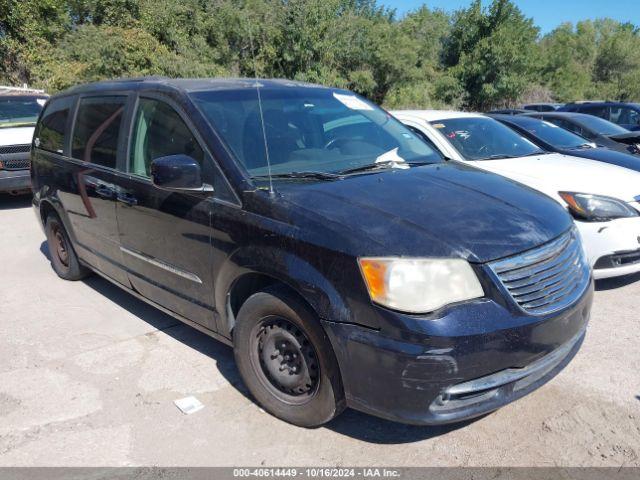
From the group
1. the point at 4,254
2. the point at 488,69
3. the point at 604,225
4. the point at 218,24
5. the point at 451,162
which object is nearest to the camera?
the point at 451,162

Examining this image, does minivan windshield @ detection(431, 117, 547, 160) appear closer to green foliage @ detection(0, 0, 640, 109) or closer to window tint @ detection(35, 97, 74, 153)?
window tint @ detection(35, 97, 74, 153)

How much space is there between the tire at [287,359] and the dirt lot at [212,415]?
15cm

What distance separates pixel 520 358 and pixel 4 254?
20.8 feet

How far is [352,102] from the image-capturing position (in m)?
4.31

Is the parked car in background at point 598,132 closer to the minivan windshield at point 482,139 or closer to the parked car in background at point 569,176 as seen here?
the minivan windshield at point 482,139

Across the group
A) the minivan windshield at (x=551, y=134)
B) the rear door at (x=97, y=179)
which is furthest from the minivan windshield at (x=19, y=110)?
the minivan windshield at (x=551, y=134)

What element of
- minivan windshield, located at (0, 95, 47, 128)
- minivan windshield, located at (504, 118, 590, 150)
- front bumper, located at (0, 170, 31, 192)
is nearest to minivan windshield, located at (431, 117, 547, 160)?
minivan windshield, located at (504, 118, 590, 150)

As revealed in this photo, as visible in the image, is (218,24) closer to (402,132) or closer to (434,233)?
(402,132)

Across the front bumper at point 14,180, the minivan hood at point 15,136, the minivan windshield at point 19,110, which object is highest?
the minivan windshield at point 19,110

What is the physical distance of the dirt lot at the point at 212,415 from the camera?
289cm

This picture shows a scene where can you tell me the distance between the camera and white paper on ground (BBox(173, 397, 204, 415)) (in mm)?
3348

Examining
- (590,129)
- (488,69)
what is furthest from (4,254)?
(488,69)

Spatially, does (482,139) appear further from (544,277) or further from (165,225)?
(165,225)

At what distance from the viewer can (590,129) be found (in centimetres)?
963
